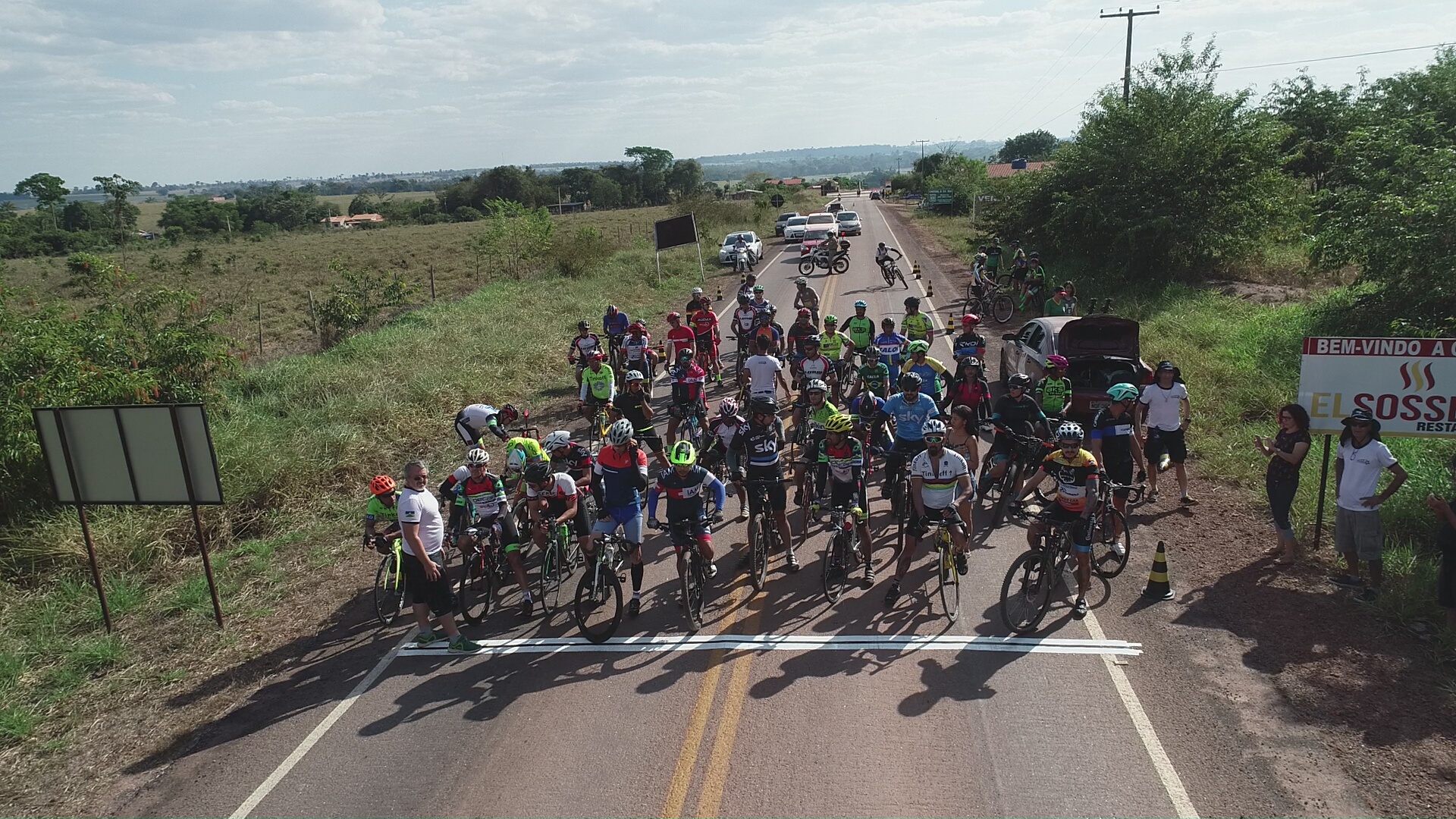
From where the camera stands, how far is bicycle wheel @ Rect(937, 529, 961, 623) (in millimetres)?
8266

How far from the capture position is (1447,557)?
7461 millimetres

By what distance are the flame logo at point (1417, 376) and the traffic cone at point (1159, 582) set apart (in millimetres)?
3300

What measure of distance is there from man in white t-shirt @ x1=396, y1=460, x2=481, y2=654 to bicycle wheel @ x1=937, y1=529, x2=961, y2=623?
4.42m

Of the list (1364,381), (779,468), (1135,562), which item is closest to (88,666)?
(779,468)

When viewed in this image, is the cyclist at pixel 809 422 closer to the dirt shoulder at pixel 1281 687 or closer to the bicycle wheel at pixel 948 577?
the bicycle wheel at pixel 948 577

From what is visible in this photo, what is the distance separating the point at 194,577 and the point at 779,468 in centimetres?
696

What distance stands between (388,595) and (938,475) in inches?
225

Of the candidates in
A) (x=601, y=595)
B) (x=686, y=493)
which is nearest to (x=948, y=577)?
(x=686, y=493)

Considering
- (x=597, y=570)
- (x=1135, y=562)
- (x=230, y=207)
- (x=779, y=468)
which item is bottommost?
(x=1135, y=562)

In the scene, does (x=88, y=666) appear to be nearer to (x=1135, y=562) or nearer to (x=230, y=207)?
(x=1135, y=562)

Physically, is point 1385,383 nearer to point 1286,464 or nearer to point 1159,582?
point 1286,464

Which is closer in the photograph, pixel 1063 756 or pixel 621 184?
pixel 1063 756

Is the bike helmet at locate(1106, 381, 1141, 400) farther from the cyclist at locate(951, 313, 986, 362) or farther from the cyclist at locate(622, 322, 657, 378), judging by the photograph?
the cyclist at locate(622, 322, 657, 378)

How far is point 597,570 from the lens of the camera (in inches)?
325
